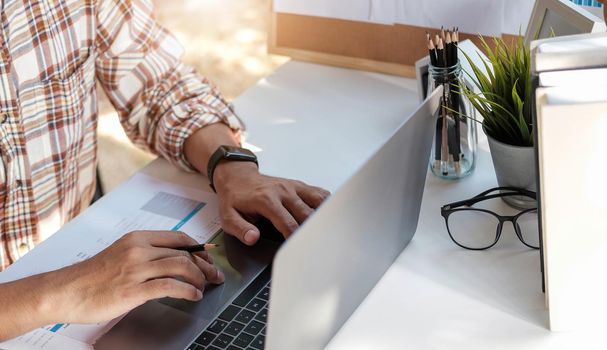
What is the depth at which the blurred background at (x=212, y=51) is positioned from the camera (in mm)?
2734

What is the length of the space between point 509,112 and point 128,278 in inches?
20.0

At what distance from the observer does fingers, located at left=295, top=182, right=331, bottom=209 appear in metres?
1.06

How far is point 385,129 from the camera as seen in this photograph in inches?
50.5

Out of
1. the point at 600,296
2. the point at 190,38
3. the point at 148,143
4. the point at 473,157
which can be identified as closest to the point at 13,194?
the point at 148,143

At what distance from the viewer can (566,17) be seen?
110 centimetres

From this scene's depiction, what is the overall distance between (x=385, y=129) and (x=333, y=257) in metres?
0.58

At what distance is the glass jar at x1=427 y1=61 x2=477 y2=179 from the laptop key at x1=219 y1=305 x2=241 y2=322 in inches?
14.9

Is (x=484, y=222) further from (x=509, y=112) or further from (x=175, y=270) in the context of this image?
(x=175, y=270)

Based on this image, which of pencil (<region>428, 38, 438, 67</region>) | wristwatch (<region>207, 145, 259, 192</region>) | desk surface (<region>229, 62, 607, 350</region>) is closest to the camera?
desk surface (<region>229, 62, 607, 350</region>)

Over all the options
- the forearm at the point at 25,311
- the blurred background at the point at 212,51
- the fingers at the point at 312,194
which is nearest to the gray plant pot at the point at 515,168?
the fingers at the point at 312,194

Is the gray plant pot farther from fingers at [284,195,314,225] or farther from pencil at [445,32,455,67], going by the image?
fingers at [284,195,314,225]

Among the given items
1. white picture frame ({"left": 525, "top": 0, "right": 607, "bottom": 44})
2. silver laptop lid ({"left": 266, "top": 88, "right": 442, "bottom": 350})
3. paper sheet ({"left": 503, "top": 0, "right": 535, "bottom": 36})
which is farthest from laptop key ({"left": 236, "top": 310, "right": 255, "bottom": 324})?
paper sheet ({"left": 503, "top": 0, "right": 535, "bottom": 36})

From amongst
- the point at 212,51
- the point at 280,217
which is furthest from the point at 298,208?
the point at 212,51

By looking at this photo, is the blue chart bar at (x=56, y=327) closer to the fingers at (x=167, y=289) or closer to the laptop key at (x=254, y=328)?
the fingers at (x=167, y=289)
